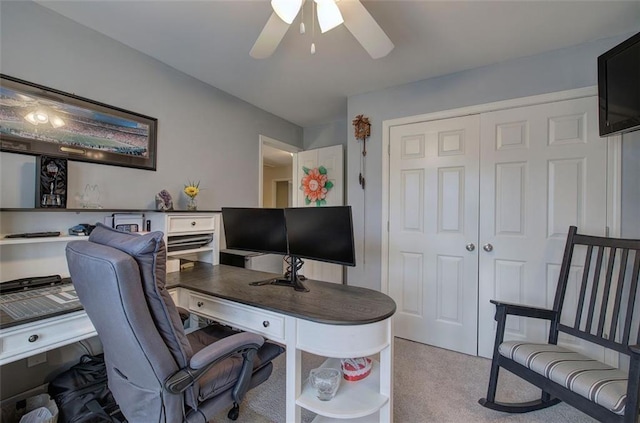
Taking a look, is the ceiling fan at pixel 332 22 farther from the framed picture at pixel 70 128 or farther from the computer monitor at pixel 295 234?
the framed picture at pixel 70 128

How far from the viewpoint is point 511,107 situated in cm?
237

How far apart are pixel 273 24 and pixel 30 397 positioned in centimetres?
251

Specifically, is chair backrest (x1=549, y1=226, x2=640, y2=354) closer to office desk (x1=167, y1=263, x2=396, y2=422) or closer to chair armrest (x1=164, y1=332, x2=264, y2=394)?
office desk (x1=167, y1=263, x2=396, y2=422)

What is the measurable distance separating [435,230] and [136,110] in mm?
2726

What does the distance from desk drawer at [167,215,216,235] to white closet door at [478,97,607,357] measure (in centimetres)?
233

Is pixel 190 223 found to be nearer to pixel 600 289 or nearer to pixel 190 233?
pixel 190 233

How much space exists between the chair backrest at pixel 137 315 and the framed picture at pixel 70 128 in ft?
3.57

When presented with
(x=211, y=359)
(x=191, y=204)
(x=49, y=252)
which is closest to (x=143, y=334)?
(x=211, y=359)

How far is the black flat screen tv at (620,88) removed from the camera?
66.1 inches

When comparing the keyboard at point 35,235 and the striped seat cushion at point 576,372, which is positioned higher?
the keyboard at point 35,235

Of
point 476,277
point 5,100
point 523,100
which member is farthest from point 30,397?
point 523,100

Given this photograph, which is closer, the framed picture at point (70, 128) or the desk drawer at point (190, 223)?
the framed picture at point (70, 128)

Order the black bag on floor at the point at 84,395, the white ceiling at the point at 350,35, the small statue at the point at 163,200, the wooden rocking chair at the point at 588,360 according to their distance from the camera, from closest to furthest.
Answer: the wooden rocking chair at the point at 588,360 < the black bag on floor at the point at 84,395 < the white ceiling at the point at 350,35 < the small statue at the point at 163,200

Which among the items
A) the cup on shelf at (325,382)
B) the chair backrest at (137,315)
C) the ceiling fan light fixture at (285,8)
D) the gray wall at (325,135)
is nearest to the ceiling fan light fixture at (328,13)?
the ceiling fan light fixture at (285,8)
